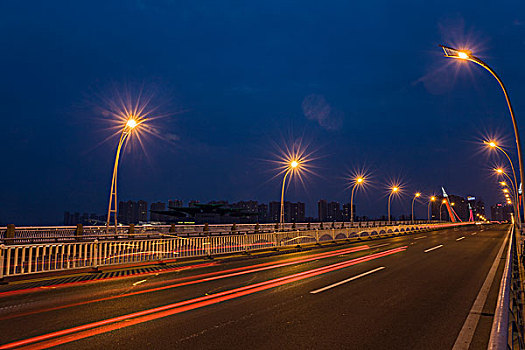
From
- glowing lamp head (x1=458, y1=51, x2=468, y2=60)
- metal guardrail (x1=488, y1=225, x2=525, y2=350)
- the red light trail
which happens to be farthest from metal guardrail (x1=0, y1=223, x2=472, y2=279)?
glowing lamp head (x1=458, y1=51, x2=468, y2=60)

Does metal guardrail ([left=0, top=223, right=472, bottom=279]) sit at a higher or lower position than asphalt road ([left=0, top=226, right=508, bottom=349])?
higher

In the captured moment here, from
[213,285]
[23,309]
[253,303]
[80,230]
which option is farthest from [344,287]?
[80,230]

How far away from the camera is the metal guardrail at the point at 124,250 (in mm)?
10073

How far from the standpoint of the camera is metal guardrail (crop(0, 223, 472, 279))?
33.0 ft

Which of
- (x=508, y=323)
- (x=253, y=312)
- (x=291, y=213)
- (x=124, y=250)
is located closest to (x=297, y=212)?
(x=291, y=213)

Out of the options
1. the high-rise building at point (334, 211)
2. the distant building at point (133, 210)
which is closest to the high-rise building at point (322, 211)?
the high-rise building at point (334, 211)

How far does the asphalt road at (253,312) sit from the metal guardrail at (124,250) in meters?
1.62

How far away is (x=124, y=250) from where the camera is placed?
12695 millimetres

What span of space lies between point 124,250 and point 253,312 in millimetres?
7988

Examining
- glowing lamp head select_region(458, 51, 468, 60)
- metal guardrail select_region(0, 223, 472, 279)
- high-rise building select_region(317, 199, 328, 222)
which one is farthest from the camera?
high-rise building select_region(317, 199, 328, 222)

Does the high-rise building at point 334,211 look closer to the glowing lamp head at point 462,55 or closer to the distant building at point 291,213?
the distant building at point 291,213

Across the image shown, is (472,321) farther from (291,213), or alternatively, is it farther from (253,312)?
(291,213)

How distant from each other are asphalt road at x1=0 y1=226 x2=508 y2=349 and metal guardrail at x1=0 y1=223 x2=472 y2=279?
1617mm

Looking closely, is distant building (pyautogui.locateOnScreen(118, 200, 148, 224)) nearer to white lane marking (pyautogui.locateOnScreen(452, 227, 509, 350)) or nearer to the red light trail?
the red light trail
